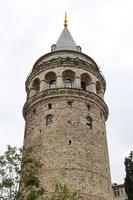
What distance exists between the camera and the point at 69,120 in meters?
28.9

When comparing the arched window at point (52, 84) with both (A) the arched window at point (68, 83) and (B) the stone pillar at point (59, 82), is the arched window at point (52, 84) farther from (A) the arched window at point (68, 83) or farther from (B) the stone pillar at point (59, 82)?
(A) the arched window at point (68, 83)

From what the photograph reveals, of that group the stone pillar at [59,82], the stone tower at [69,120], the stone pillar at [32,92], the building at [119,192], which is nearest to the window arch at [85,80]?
the stone tower at [69,120]

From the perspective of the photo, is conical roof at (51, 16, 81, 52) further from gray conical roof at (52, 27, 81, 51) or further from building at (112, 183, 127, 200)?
building at (112, 183, 127, 200)

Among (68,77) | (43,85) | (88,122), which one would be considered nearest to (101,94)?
(68,77)

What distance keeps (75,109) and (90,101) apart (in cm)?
188

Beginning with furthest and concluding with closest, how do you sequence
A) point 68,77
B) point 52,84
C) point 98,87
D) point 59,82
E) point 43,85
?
point 98,87 < point 52,84 < point 68,77 < point 43,85 < point 59,82

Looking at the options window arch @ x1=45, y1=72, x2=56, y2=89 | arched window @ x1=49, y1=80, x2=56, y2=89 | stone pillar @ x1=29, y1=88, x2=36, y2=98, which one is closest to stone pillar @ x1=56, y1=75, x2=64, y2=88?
arched window @ x1=49, y1=80, x2=56, y2=89

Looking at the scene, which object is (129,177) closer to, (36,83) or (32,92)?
(32,92)

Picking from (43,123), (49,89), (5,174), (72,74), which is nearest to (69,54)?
(72,74)

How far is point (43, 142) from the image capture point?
92.5 feet

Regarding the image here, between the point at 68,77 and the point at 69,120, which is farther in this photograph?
the point at 68,77

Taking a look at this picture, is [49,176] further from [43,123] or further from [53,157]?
[43,123]

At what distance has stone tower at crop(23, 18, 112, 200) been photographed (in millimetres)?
26578

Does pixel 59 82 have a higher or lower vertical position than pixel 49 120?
higher
